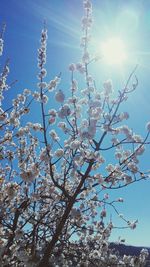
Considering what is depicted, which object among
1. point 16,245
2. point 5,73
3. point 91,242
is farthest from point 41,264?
point 91,242

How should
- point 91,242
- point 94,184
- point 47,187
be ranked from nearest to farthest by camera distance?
point 94,184, point 47,187, point 91,242

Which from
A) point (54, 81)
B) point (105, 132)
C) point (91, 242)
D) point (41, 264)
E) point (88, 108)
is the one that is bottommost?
point (41, 264)

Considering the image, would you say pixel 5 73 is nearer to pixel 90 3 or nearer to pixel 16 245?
pixel 90 3

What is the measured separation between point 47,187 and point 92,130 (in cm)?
288

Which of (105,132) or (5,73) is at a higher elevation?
(5,73)

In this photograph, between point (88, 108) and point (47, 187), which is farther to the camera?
point (47, 187)

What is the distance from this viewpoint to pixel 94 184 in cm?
616

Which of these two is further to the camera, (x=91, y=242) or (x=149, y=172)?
(x=91, y=242)

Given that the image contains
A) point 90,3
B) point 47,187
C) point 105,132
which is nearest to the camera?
point 105,132

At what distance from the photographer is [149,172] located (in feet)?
21.1

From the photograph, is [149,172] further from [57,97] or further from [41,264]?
[41,264]

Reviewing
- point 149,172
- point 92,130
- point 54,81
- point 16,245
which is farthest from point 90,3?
point 16,245

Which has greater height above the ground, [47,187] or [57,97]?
[57,97]

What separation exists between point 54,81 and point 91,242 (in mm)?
6287
